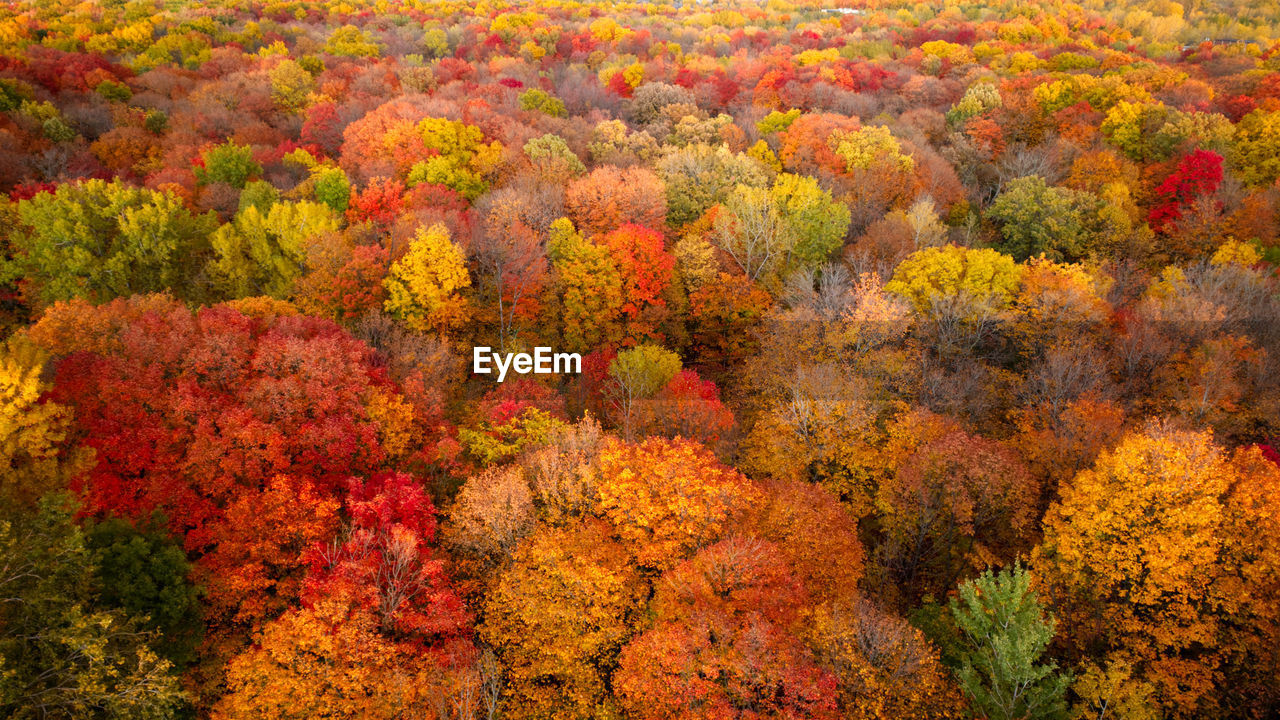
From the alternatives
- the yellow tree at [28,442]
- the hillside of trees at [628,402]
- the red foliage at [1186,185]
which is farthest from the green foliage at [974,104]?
the yellow tree at [28,442]

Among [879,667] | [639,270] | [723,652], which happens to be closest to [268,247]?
[639,270]

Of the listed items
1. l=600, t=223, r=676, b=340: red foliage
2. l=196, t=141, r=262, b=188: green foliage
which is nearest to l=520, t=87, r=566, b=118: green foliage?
l=196, t=141, r=262, b=188: green foliage

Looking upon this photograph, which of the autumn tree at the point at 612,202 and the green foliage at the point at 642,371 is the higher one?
the autumn tree at the point at 612,202

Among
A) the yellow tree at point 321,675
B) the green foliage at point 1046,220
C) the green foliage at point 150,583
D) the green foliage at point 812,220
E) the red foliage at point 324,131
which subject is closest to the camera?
the green foliage at point 150,583

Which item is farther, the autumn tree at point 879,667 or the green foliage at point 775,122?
the green foliage at point 775,122

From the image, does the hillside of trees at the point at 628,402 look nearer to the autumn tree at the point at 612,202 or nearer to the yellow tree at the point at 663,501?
the yellow tree at the point at 663,501

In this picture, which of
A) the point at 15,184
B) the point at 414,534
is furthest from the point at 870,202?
the point at 15,184

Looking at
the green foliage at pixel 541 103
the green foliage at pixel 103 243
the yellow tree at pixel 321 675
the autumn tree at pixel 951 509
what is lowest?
the autumn tree at pixel 951 509
